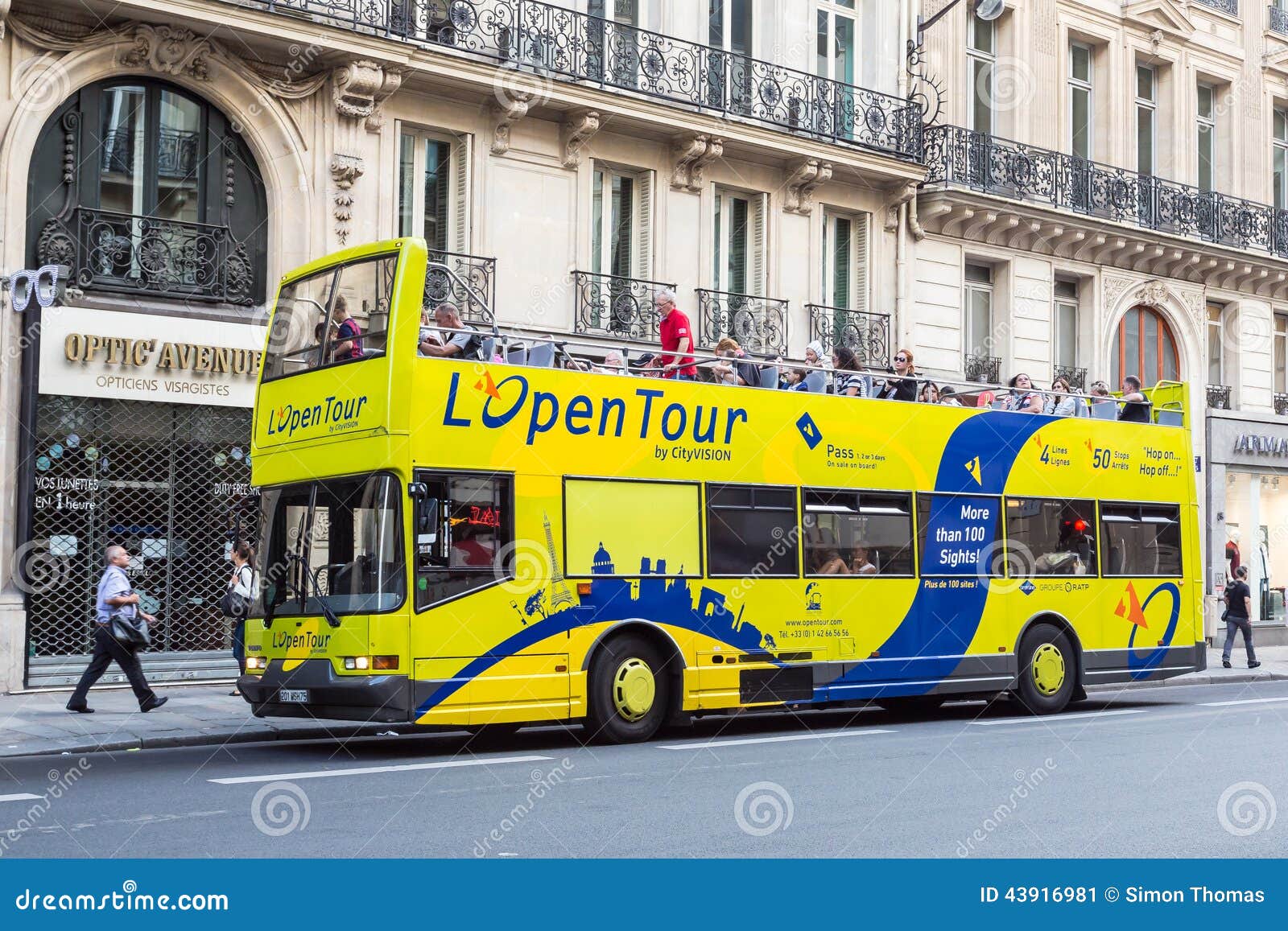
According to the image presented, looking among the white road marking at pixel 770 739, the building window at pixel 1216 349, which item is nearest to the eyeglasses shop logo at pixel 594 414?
the white road marking at pixel 770 739

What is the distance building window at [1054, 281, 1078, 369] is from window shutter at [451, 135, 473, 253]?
40.3 ft

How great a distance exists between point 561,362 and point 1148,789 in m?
5.90

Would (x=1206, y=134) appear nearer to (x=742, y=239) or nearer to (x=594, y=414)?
(x=742, y=239)

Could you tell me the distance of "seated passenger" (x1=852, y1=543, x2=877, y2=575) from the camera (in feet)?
48.8

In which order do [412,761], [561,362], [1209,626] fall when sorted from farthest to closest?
1. [1209,626]
2. [561,362]
3. [412,761]

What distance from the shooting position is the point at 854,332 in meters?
24.3

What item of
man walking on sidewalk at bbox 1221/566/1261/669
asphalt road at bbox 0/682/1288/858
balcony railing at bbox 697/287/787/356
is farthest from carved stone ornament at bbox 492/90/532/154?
man walking on sidewalk at bbox 1221/566/1261/669

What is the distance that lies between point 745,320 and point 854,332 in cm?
222

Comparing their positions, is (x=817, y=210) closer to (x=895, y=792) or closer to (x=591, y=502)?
(x=591, y=502)

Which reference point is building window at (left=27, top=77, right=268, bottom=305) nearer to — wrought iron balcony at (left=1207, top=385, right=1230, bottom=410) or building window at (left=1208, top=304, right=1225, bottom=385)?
wrought iron balcony at (left=1207, top=385, right=1230, bottom=410)

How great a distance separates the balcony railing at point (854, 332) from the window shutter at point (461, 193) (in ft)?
19.7

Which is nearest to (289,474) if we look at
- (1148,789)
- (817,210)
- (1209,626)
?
(1148,789)

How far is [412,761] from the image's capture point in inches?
460

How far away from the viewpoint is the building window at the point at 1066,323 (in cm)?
2800
